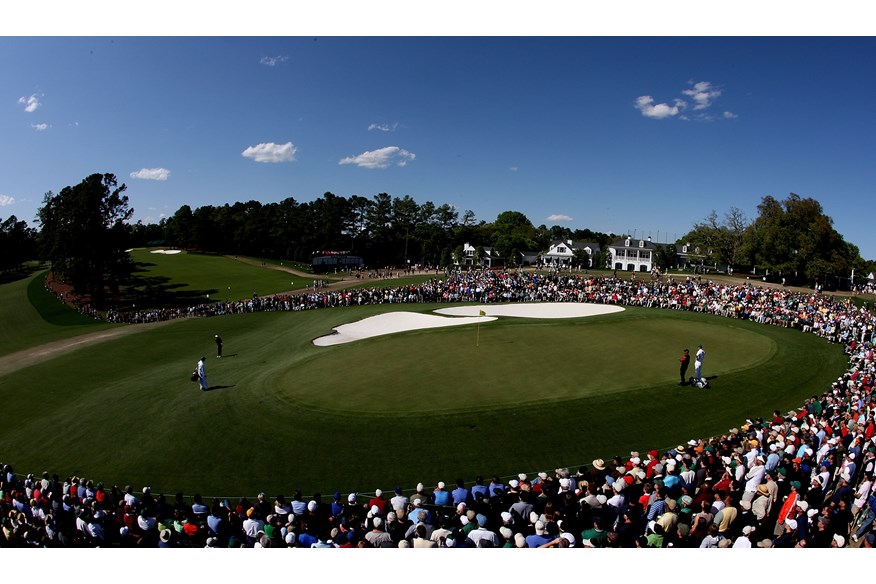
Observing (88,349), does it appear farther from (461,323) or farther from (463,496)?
(463,496)

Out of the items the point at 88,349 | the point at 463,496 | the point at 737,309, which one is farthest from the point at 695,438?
the point at 88,349

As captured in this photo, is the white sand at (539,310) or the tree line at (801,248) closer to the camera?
the white sand at (539,310)

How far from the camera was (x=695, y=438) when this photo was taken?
14703 millimetres

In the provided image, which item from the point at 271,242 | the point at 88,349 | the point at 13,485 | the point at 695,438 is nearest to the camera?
the point at 13,485

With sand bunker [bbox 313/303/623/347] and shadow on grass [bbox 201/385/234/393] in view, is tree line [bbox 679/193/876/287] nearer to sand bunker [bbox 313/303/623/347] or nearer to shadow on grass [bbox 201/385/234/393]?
sand bunker [bbox 313/303/623/347]

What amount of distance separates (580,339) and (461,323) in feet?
25.5

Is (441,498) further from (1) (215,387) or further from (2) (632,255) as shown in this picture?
(2) (632,255)

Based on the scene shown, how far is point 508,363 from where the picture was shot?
2150cm

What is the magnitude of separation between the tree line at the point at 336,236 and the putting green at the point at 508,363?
1518 inches

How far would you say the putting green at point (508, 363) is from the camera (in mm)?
17828

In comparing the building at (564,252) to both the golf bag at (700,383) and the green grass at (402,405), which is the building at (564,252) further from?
the golf bag at (700,383)

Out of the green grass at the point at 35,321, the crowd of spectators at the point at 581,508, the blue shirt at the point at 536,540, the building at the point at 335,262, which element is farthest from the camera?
the building at the point at 335,262

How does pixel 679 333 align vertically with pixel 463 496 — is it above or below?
above

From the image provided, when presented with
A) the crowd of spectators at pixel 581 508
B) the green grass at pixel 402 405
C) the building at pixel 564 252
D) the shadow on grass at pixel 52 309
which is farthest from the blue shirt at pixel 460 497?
the building at pixel 564 252
